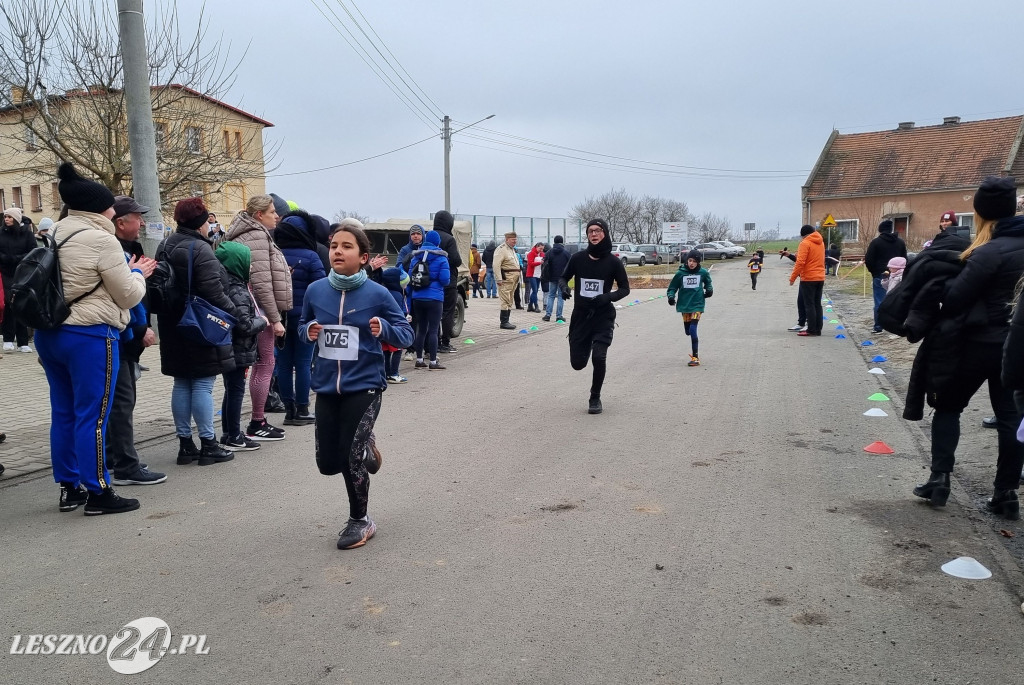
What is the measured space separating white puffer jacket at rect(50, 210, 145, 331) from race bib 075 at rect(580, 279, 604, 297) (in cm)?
462

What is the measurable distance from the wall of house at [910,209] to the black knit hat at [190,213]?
4900cm

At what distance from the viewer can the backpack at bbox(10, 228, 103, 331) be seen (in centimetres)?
479

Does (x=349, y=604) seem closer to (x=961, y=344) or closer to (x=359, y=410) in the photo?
(x=359, y=410)

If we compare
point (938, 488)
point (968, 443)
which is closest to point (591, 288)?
point (968, 443)

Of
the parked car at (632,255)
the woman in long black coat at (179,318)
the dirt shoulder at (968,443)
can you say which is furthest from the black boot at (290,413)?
the parked car at (632,255)

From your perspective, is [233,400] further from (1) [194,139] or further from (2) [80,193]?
(1) [194,139]

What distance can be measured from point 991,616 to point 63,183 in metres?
5.72

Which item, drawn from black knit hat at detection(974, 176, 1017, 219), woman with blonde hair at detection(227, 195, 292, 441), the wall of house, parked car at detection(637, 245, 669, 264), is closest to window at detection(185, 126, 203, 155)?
woman with blonde hair at detection(227, 195, 292, 441)

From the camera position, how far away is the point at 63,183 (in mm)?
5148

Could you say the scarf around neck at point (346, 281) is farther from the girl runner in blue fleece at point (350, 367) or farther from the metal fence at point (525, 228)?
the metal fence at point (525, 228)

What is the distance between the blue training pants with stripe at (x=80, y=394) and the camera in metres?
5.12

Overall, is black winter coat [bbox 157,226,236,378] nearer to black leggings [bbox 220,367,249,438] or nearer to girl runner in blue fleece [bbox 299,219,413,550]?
black leggings [bbox 220,367,249,438]

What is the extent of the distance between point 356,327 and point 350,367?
0.77 ft

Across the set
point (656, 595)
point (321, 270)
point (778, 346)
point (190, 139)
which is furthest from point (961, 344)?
point (190, 139)
